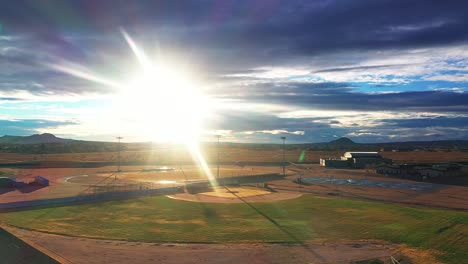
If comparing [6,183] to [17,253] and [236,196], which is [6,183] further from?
[17,253]

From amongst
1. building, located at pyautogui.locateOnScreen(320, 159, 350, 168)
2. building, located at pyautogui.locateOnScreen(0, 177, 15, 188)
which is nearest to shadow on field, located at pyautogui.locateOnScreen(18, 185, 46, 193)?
building, located at pyautogui.locateOnScreen(0, 177, 15, 188)

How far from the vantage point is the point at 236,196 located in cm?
5991

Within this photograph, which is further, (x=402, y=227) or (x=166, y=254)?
(x=402, y=227)

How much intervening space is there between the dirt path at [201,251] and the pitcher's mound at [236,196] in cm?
2177

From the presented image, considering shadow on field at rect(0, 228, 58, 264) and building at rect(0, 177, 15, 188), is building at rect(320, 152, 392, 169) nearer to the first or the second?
building at rect(0, 177, 15, 188)

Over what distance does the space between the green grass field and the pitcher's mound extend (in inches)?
147

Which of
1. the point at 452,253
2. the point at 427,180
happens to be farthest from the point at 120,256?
the point at 427,180

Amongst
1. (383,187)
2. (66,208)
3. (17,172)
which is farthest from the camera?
(17,172)

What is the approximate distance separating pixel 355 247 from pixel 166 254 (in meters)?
13.6

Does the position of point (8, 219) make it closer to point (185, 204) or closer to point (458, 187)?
point (185, 204)

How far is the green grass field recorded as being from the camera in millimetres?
35562

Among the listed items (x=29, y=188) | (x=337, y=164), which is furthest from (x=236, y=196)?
(x=337, y=164)

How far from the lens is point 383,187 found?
69125 millimetres

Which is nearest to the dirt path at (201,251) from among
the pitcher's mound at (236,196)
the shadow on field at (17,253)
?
the shadow on field at (17,253)
